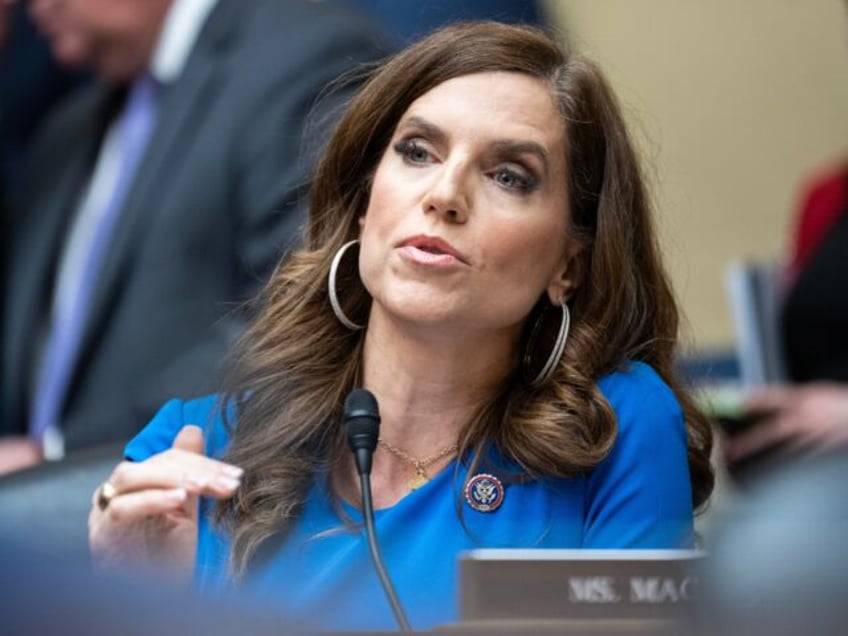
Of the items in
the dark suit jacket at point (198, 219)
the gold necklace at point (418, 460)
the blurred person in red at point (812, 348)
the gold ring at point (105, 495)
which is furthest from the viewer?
the blurred person in red at point (812, 348)

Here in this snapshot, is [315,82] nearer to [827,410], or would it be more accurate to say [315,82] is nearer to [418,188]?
[827,410]

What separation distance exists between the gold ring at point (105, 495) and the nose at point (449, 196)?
1.39 feet

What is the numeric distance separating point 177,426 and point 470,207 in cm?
41

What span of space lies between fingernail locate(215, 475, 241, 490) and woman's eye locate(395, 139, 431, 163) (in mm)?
414

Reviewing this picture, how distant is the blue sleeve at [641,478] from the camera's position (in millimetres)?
1844

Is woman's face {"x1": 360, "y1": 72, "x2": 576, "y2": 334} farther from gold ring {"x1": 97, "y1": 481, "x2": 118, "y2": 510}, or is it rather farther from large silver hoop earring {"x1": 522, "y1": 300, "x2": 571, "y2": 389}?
gold ring {"x1": 97, "y1": 481, "x2": 118, "y2": 510}

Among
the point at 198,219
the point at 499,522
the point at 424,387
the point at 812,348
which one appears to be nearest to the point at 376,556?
the point at 499,522

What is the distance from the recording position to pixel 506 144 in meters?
1.88

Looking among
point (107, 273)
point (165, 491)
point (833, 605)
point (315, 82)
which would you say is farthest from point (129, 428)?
point (833, 605)

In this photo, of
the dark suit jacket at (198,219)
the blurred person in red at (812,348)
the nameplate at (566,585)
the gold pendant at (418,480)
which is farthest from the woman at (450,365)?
the blurred person in red at (812,348)

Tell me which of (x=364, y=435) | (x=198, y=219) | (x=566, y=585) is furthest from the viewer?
(x=198, y=219)

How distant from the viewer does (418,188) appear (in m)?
1.88

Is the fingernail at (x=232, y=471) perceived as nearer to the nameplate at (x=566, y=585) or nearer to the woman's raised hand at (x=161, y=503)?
the woman's raised hand at (x=161, y=503)

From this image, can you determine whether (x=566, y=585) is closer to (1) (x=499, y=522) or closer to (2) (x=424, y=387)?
(1) (x=499, y=522)
